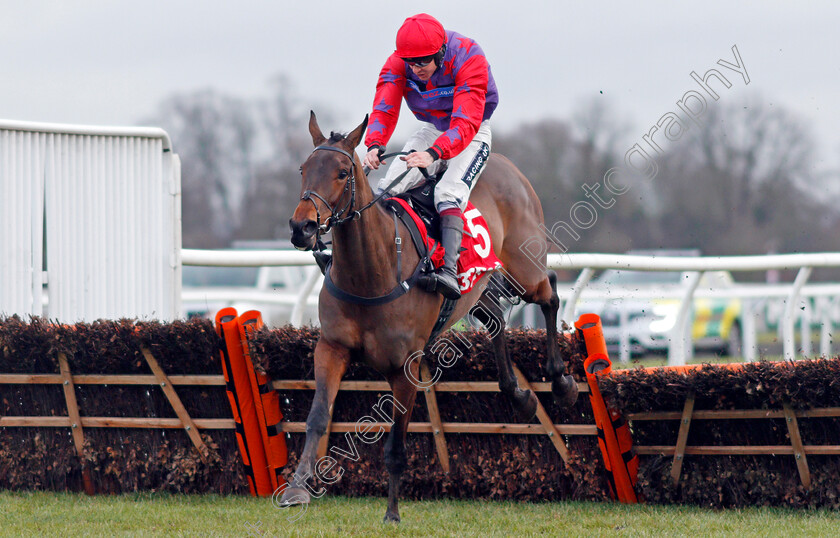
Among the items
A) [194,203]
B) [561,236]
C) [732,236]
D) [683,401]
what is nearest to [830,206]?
[732,236]

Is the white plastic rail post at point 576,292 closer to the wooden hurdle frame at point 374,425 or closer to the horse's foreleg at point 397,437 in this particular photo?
the wooden hurdle frame at point 374,425

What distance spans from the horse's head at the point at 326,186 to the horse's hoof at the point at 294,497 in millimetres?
947

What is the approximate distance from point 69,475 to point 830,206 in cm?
1500

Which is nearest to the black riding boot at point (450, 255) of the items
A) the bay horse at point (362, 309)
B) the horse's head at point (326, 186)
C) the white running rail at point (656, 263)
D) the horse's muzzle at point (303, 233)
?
the bay horse at point (362, 309)

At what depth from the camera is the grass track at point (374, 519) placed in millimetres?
4348

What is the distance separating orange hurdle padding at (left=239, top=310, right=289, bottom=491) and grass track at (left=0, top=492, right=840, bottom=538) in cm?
22

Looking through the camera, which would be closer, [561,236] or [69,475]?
[69,475]

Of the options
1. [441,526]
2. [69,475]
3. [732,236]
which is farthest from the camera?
[732,236]

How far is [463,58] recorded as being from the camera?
5.07m

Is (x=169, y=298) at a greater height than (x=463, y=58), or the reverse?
(x=463, y=58)

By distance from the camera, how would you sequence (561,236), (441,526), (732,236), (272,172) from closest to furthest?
1. (441,526)
2. (561,236)
3. (732,236)
4. (272,172)

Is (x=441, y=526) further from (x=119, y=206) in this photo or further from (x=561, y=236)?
Result: (x=119, y=206)

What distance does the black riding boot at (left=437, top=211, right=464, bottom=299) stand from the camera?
4691 mm

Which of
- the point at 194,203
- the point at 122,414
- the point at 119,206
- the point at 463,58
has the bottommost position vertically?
the point at 194,203
